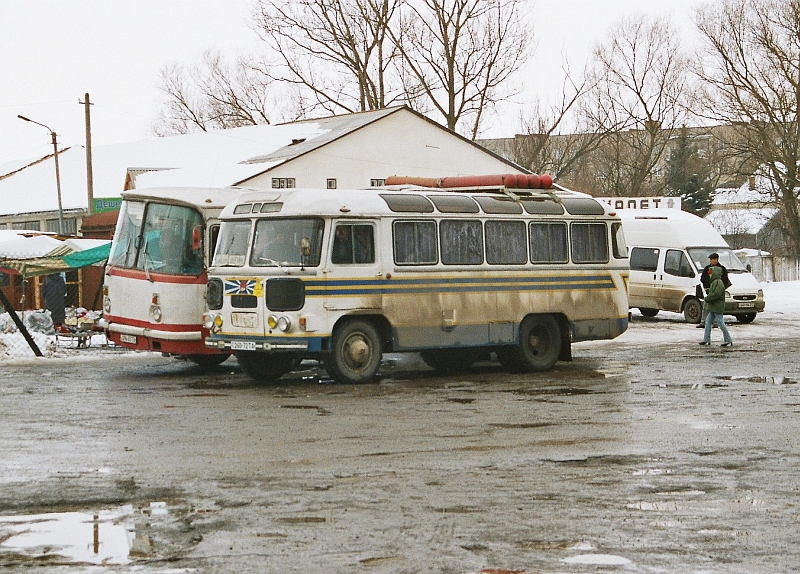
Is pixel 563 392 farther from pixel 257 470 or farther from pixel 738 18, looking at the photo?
pixel 738 18

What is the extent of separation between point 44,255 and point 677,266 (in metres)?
16.0

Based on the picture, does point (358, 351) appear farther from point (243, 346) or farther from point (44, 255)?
point (44, 255)

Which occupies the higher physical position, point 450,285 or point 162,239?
point 162,239

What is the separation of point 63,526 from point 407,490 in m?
2.65

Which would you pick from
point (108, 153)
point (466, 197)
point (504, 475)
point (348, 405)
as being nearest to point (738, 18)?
point (108, 153)

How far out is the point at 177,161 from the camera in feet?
173

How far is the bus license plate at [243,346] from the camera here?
17391mm

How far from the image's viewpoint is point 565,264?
20.2 m

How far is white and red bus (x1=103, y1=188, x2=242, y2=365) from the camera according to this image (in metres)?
19.1

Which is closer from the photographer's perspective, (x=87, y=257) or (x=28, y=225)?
(x=87, y=257)

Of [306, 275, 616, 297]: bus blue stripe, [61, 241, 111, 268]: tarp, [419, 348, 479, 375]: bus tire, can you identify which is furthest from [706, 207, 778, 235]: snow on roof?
[419, 348, 479, 375]: bus tire

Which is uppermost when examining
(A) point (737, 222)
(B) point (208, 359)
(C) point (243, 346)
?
(A) point (737, 222)

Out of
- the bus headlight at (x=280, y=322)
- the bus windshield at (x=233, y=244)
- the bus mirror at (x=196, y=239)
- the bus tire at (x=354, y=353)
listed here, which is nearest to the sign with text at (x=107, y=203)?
the bus mirror at (x=196, y=239)

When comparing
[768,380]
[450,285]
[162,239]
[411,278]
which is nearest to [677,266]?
[768,380]
